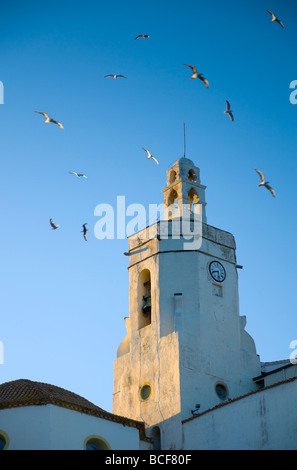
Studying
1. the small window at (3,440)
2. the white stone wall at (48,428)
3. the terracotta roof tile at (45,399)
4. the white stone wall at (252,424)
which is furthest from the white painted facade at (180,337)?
the small window at (3,440)

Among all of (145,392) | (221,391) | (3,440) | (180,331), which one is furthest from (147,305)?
(3,440)

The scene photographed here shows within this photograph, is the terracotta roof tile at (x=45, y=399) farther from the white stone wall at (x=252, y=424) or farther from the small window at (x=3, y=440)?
Answer: the white stone wall at (x=252, y=424)

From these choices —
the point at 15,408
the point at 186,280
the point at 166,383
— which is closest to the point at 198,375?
the point at 166,383

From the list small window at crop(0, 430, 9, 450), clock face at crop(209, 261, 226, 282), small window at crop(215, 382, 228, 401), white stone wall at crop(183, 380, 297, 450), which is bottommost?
small window at crop(0, 430, 9, 450)

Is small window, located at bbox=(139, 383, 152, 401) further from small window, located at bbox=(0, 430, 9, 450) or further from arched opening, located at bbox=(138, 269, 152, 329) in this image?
small window, located at bbox=(0, 430, 9, 450)

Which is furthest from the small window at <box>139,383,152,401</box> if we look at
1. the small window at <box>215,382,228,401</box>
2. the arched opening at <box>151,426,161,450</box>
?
the small window at <box>215,382,228,401</box>

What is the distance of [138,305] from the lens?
41531mm

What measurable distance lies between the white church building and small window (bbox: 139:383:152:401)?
4 centimetres

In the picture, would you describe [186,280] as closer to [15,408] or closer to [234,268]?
[234,268]

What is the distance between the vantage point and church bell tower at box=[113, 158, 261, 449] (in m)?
38.1

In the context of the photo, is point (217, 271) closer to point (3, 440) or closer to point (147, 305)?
point (147, 305)

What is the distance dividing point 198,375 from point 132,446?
5.21 metres

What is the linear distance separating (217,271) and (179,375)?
5830 mm
